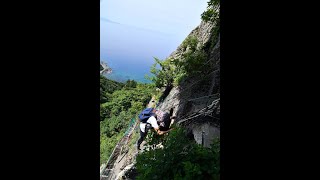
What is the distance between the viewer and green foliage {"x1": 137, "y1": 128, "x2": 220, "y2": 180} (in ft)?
11.9

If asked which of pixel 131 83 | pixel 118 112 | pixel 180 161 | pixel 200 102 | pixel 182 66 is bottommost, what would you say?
pixel 180 161

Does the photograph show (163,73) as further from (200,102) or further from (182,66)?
(200,102)

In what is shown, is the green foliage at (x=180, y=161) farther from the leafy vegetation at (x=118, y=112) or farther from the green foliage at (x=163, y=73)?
the leafy vegetation at (x=118, y=112)

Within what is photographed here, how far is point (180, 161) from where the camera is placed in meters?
3.94

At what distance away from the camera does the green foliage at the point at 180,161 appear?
362 cm

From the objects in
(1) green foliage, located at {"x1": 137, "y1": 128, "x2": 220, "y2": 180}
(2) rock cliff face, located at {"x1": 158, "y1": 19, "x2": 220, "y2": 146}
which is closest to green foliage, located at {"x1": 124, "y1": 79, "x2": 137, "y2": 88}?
(2) rock cliff face, located at {"x1": 158, "y1": 19, "x2": 220, "y2": 146}

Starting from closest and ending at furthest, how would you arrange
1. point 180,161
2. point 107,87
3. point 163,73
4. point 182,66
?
point 180,161
point 182,66
point 163,73
point 107,87

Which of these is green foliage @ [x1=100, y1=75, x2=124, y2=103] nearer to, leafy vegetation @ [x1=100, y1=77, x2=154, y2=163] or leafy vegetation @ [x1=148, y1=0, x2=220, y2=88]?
leafy vegetation @ [x1=100, y1=77, x2=154, y2=163]

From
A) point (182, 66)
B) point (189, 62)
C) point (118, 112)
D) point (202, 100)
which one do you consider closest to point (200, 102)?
point (202, 100)

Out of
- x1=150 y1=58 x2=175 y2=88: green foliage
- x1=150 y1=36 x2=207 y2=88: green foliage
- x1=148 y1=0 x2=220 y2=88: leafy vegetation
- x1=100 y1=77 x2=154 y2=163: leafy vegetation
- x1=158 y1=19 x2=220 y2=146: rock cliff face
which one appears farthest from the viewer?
x1=100 y1=77 x2=154 y2=163: leafy vegetation

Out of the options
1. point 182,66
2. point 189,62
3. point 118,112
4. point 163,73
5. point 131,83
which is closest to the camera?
point 189,62

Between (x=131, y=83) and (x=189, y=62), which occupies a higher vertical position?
(x=131, y=83)

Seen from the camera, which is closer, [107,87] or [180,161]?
[180,161]
